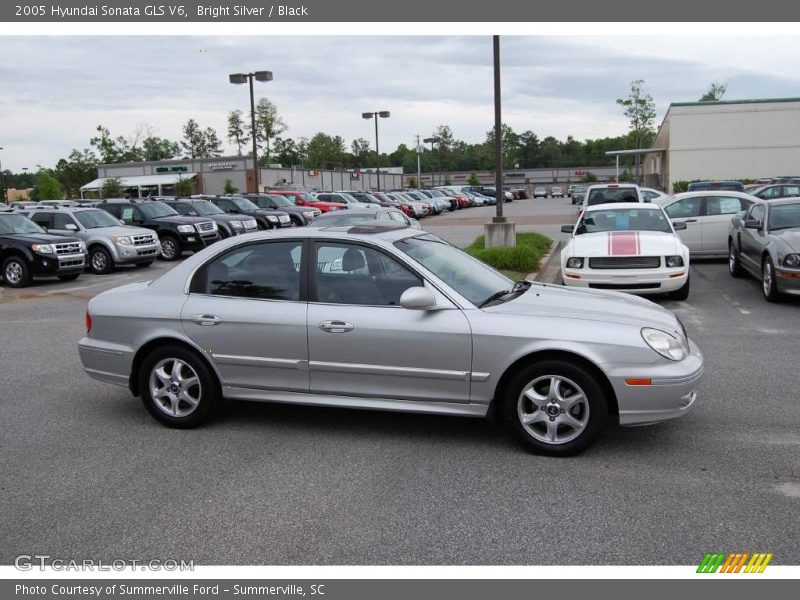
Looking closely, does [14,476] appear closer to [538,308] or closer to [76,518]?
[76,518]

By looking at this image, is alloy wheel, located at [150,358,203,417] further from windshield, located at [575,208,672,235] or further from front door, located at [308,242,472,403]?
windshield, located at [575,208,672,235]

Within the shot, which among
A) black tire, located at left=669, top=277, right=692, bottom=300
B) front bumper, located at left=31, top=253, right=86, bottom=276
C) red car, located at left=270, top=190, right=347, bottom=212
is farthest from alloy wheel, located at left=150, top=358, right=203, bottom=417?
red car, located at left=270, top=190, right=347, bottom=212

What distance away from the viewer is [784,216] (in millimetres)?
11805

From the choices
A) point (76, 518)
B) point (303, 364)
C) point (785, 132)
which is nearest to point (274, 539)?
point (76, 518)

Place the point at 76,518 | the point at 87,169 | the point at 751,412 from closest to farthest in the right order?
the point at 76,518 → the point at 751,412 → the point at 87,169

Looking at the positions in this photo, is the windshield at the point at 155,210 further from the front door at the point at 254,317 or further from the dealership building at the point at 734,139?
the dealership building at the point at 734,139

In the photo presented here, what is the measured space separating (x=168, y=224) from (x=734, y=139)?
45.6 meters

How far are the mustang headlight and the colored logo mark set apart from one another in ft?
50.8

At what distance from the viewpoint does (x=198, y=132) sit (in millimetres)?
115125

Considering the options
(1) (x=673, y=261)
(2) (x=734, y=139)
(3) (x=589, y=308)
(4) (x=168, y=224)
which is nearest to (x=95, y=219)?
(4) (x=168, y=224)

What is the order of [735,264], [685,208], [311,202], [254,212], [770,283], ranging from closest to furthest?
[770,283] → [735,264] → [685,208] → [254,212] → [311,202]

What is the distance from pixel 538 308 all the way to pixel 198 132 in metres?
117

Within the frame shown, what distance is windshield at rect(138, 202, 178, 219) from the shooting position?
21672 millimetres

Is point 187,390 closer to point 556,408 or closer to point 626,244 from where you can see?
point 556,408
